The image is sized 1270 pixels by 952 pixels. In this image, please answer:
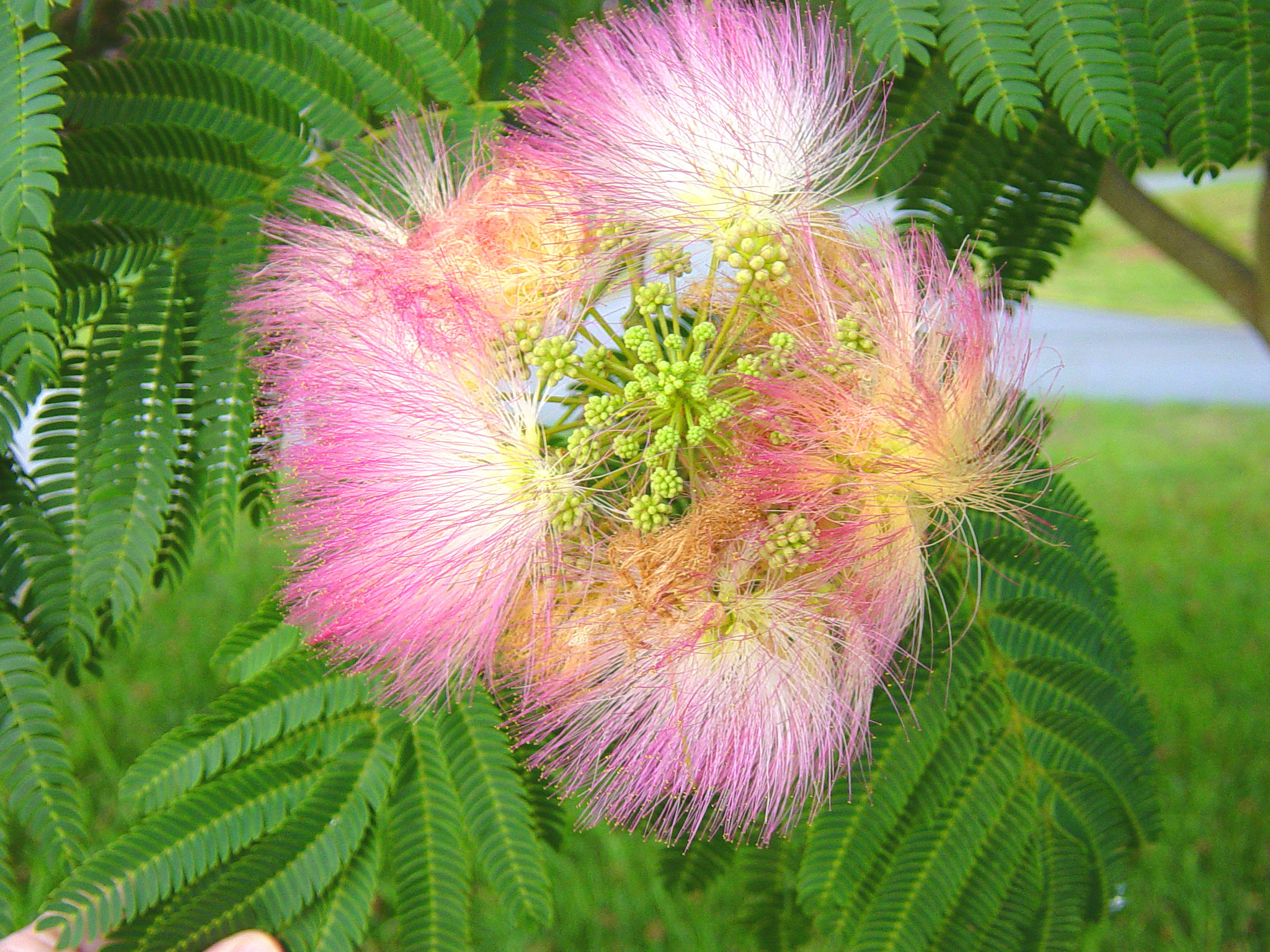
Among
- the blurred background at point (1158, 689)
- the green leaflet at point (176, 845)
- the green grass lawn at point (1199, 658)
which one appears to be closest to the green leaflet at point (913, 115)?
the blurred background at point (1158, 689)

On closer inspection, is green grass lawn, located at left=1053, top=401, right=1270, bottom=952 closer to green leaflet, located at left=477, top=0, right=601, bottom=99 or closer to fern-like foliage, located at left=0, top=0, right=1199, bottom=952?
fern-like foliage, located at left=0, top=0, right=1199, bottom=952

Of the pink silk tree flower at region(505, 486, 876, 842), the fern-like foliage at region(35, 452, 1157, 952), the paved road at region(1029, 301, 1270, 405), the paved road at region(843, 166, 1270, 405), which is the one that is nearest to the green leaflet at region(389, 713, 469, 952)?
the fern-like foliage at region(35, 452, 1157, 952)

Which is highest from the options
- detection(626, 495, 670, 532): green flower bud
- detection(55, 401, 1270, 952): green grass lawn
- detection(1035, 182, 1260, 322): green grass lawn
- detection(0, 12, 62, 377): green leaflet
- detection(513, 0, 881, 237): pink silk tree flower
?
detection(1035, 182, 1260, 322): green grass lawn

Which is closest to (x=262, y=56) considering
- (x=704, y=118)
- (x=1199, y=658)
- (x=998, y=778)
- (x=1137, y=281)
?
(x=704, y=118)

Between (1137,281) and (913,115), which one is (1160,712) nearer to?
(913,115)

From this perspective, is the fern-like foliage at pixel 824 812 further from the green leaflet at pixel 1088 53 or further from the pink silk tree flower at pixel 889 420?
the green leaflet at pixel 1088 53

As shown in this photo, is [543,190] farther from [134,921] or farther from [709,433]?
[134,921]
